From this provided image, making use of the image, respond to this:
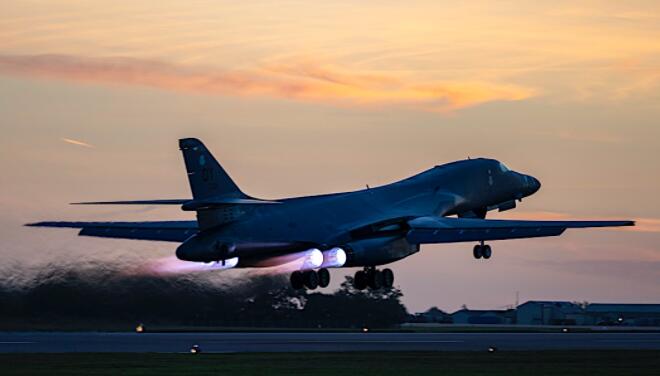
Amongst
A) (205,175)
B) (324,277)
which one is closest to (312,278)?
(324,277)

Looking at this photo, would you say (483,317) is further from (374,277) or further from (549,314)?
(374,277)

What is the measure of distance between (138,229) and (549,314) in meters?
81.9

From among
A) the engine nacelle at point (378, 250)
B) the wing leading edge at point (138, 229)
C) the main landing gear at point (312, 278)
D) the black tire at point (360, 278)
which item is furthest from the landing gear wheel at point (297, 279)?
the wing leading edge at point (138, 229)

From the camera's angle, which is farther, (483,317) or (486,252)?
(483,317)

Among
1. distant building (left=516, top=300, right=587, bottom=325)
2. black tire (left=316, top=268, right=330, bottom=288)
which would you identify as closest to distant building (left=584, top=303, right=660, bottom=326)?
distant building (left=516, top=300, right=587, bottom=325)

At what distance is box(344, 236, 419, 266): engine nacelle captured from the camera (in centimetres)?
6850

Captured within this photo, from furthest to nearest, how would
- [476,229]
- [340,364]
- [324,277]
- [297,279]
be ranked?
[476,229] → [297,279] → [324,277] → [340,364]

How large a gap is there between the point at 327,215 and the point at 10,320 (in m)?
15.7

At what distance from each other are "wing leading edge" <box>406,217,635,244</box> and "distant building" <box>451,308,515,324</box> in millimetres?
76883

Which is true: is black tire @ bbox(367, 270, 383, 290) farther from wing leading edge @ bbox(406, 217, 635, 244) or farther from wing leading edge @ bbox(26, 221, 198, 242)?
wing leading edge @ bbox(26, 221, 198, 242)

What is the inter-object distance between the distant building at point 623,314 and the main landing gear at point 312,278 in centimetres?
7414

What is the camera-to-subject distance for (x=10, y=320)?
68875 mm

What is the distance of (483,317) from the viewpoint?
161125 mm

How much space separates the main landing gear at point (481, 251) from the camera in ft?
237
